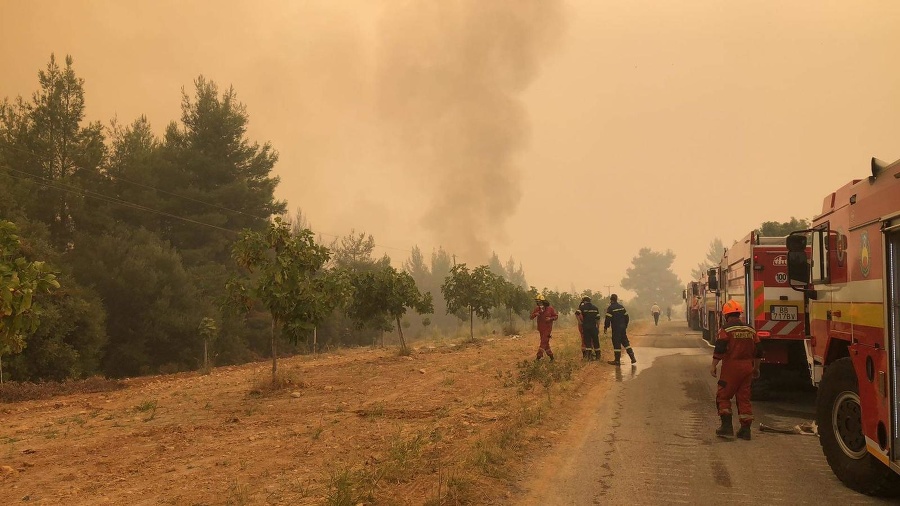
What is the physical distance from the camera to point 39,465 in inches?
316

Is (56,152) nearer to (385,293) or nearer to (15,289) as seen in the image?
(385,293)

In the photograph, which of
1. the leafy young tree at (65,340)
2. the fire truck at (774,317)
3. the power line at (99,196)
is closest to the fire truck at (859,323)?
the fire truck at (774,317)

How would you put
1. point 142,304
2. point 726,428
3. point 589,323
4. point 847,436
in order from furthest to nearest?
point 142,304, point 589,323, point 726,428, point 847,436

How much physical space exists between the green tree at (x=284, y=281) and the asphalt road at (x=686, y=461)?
22.7ft

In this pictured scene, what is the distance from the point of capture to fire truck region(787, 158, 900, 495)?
5348mm

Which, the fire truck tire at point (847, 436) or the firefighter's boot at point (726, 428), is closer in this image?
the fire truck tire at point (847, 436)

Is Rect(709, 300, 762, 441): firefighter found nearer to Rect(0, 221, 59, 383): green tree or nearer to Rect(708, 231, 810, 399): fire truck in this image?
Rect(708, 231, 810, 399): fire truck

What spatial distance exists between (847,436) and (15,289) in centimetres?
799

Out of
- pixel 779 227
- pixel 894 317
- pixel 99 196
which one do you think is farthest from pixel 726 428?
pixel 779 227

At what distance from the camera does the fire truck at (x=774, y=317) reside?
38.9ft

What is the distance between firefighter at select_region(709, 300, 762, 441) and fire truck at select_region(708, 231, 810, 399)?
11.0 feet

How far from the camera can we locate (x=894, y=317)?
17.4 ft

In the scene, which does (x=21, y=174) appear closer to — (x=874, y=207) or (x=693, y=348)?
(x=693, y=348)

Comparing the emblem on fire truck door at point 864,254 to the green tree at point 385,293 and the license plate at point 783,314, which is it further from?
the green tree at point 385,293
